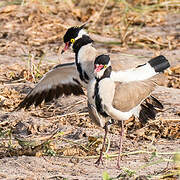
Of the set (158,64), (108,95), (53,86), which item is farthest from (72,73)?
(108,95)

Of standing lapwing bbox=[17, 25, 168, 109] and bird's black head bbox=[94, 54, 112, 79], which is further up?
bird's black head bbox=[94, 54, 112, 79]

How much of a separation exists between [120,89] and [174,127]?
0.88 meters

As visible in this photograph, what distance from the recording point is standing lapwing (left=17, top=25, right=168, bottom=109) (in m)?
5.10

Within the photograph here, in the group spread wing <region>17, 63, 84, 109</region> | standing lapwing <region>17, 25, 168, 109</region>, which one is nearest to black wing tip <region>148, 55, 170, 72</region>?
standing lapwing <region>17, 25, 168, 109</region>

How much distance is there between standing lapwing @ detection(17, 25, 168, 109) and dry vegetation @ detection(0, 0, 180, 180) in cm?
18

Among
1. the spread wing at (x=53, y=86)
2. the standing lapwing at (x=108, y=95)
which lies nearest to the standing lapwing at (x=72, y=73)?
the spread wing at (x=53, y=86)

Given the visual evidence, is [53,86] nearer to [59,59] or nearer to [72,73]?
[72,73]

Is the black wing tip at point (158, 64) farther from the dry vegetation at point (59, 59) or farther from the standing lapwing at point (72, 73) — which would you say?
the dry vegetation at point (59, 59)

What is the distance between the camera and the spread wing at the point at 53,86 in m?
5.30

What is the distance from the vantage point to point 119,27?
311 inches

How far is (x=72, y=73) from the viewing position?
17.6 ft

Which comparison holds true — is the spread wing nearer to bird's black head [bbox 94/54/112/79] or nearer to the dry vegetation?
the dry vegetation

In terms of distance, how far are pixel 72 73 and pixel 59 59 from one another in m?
1.04

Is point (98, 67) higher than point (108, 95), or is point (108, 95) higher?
point (98, 67)
